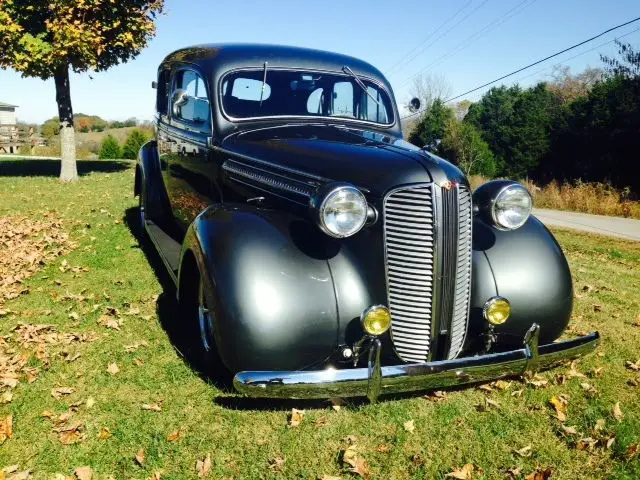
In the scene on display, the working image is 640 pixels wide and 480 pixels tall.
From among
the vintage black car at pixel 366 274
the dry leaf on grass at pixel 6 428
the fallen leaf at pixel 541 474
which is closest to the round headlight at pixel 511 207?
the vintage black car at pixel 366 274

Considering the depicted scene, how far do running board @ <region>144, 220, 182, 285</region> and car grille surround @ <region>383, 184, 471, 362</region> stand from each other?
73.4 inches

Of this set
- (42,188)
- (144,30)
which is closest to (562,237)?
(144,30)

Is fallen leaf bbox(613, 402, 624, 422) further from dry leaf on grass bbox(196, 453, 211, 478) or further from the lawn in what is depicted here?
dry leaf on grass bbox(196, 453, 211, 478)

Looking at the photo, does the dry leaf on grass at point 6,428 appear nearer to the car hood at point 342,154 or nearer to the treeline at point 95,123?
the car hood at point 342,154

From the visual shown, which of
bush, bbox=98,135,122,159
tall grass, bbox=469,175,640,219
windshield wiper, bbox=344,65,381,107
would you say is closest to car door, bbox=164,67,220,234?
windshield wiper, bbox=344,65,381,107

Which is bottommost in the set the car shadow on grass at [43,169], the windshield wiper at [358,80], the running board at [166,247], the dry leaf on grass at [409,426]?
the dry leaf on grass at [409,426]

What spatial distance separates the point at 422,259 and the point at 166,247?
3016 mm

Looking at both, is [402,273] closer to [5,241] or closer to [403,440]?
[403,440]

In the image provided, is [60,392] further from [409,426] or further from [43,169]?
[43,169]

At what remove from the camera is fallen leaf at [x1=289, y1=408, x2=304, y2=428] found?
3010 millimetres

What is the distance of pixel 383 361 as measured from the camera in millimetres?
2916

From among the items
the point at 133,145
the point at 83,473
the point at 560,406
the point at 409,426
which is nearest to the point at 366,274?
the point at 409,426

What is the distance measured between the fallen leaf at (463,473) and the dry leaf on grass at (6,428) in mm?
2432

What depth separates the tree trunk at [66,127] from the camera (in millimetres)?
13000
